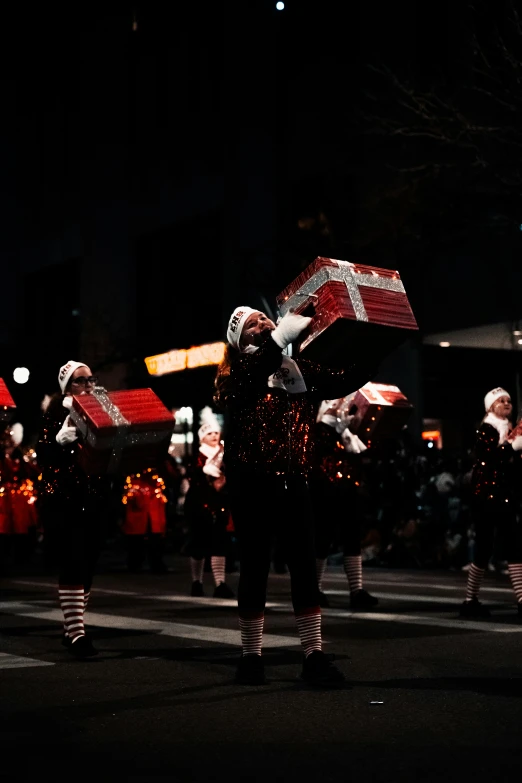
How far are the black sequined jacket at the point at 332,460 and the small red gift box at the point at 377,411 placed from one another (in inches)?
15.2

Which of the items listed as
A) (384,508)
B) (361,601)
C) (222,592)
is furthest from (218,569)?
(384,508)

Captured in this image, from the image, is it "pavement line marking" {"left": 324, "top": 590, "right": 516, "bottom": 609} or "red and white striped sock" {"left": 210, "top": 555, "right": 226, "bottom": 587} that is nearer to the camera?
"pavement line marking" {"left": 324, "top": 590, "right": 516, "bottom": 609}

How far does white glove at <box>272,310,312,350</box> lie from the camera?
6.13 m

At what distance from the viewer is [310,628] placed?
6539 millimetres

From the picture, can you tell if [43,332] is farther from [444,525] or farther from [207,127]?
[444,525]

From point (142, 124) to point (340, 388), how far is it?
29984 mm

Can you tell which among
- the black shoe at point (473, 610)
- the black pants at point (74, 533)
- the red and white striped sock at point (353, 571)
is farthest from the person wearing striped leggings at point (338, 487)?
the black pants at point (74, 533)

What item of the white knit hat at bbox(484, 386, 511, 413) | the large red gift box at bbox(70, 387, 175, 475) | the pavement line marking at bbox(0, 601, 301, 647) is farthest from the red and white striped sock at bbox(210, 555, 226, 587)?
the large red gift box at bbox(70, 387, 175, 475)

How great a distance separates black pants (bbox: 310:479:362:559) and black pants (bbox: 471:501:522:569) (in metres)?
1.30

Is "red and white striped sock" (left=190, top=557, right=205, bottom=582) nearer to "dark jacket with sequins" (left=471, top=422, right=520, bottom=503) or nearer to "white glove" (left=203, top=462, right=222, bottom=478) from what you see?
"white glove" (left=203, top=462, right=222, bottom=478)

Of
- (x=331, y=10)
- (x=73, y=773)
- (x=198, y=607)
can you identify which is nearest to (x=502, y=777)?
(x=73, y=773)

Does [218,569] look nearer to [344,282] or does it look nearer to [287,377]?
[287,377]

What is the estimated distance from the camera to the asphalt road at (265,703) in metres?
4.61

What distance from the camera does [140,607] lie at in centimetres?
1175
